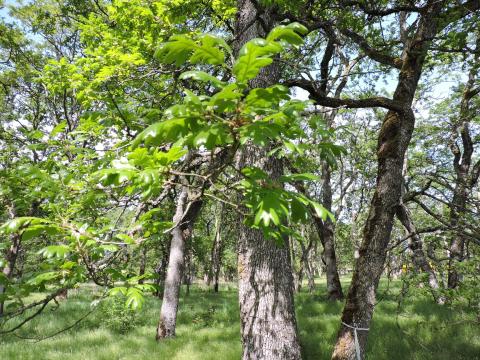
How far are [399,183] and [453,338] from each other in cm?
615

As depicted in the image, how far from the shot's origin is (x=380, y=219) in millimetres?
4164

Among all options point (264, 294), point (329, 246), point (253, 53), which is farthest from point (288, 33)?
point (329, 246)

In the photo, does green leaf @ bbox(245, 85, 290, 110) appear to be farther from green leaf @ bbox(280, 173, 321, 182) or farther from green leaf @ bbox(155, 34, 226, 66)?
green leaf @ bbox(280, 173, 321, 182)

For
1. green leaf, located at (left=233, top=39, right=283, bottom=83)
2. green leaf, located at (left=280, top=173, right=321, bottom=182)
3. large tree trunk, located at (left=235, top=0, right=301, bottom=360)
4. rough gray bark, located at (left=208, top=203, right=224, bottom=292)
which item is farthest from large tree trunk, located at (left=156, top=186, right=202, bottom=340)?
rough gray bark, located at (left=208, top=203, right=224, bottom=292)

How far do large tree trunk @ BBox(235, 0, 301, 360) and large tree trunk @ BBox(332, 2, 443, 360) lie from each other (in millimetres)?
1003

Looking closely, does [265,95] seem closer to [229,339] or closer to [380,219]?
[380,219]

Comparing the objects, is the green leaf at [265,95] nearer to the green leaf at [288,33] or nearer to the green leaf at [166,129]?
the green leaf at [288,33]

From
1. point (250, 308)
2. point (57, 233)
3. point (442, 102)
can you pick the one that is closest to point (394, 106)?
point (250, 308)

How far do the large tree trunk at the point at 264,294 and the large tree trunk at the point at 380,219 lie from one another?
1003 mm

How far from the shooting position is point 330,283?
12.4 meters

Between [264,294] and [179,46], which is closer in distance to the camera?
[179,46]

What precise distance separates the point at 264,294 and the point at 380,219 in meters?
1.87

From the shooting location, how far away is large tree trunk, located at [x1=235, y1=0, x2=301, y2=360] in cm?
331

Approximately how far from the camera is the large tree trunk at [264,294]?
331 cm
